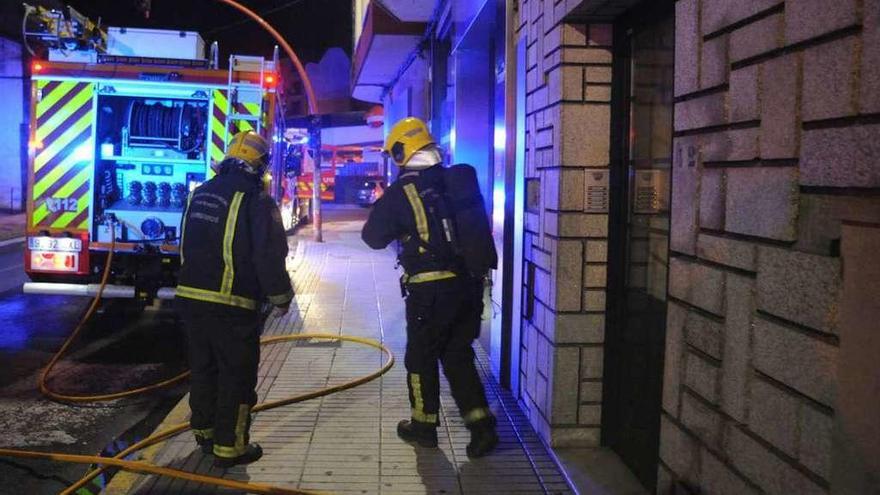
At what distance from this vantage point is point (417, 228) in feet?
14.2

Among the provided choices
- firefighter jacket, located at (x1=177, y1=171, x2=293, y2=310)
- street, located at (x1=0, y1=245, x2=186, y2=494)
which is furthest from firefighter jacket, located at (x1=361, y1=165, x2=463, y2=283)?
street, located at (x1=0, y1=245, x2=186, y2=494)

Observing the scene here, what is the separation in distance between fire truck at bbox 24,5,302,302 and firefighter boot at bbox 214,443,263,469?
4.03 metres

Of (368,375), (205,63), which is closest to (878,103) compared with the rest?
(368,375)

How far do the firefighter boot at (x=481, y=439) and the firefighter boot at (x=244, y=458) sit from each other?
1.21 metres

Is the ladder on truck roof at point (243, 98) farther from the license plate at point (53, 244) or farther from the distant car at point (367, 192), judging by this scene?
the distant car at point (367, 192)

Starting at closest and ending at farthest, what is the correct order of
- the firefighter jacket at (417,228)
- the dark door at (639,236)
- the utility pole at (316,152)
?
the dark door at (639,236) < the firefighter jacket at (417,228) < the utility pole at (316,152)

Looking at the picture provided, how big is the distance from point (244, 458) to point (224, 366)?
53 centimetres

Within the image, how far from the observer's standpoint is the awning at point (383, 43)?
35.7 ft

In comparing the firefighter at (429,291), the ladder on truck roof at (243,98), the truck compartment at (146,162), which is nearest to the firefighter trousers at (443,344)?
the firefighter at (429,291)

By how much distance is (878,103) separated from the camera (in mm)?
1750

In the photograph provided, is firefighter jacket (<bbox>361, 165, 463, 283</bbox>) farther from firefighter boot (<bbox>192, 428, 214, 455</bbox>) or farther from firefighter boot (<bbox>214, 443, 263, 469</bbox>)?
firefighter boot (<bbox>192, 428, 214, 455</bbox>)

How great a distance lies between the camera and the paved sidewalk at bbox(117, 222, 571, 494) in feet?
13.0

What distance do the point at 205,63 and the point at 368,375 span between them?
436 centimetres

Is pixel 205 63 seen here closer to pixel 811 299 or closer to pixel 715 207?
A: pixel 715 207
